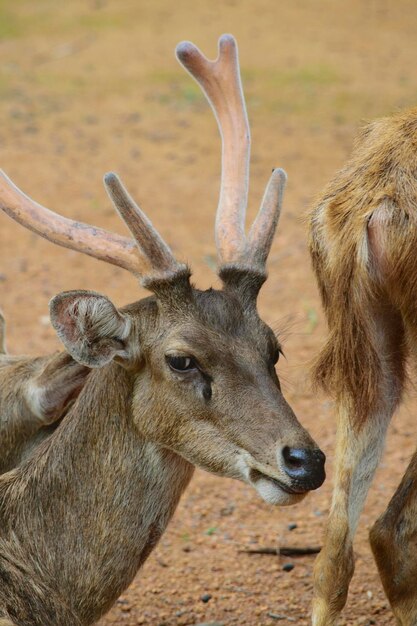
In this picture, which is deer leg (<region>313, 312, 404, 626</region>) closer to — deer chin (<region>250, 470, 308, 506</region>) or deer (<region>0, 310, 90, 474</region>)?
deer chin (<region>250, 470, 308, 506</region>)

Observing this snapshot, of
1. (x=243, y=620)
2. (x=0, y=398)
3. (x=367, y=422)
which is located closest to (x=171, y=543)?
(x=243, y=620)

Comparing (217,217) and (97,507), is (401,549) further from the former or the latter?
(217,217)

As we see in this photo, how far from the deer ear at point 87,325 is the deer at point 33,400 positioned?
0.85 metres

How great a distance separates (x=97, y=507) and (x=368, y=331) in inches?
51.8

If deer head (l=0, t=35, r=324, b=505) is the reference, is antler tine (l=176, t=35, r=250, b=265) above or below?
above

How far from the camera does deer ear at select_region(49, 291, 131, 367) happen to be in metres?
4.40

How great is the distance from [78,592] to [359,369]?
1.45 m

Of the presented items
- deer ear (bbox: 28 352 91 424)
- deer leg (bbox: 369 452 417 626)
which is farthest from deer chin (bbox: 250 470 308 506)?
deer ear (bbox: 28 352 91 424)

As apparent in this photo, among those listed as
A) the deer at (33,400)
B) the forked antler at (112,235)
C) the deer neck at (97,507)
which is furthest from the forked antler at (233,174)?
the deer at (33,400)

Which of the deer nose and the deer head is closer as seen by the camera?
the deer nose

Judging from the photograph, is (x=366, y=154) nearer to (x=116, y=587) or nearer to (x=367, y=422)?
(x=367, y=422)

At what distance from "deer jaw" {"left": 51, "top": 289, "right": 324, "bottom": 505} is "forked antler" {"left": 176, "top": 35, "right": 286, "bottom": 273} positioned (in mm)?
316

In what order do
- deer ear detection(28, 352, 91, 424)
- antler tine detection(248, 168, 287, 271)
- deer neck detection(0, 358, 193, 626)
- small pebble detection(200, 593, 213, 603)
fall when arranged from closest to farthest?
1. deer neck detection(0, 358, 193, 626)
2. antler tine detection(248, 168, 287, 271)
3. deer ear detection(28, 352, 91, 424)
4. small pebble detection(200, 593, 213, 603)

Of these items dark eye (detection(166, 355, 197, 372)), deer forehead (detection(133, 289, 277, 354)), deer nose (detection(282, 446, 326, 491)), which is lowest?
deer nose (detection(282, 446, 326, 491))
